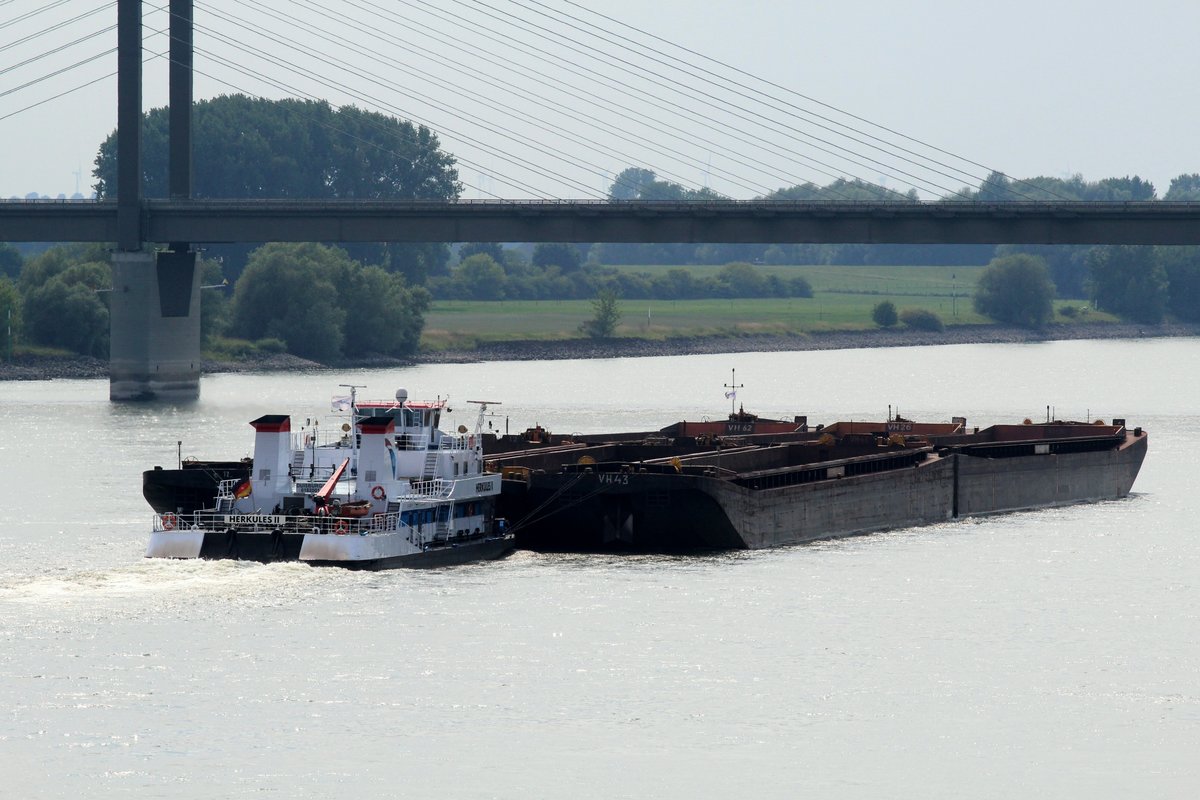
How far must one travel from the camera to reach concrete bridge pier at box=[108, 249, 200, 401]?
107m

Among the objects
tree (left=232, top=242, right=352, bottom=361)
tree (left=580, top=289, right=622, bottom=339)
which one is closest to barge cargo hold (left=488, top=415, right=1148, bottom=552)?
tree (left=232, top=242, right=352, bottom=361)

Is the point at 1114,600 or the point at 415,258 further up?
the point at 415,258

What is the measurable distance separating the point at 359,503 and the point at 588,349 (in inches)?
4831

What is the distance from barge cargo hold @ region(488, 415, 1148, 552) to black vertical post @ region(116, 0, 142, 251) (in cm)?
4976

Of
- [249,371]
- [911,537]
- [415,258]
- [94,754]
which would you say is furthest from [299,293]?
[94,754]

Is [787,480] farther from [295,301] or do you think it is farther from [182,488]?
→ [295,301]

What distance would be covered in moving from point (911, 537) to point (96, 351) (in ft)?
292

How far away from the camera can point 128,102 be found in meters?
109

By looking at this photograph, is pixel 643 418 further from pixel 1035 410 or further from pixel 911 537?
pixel 911 537

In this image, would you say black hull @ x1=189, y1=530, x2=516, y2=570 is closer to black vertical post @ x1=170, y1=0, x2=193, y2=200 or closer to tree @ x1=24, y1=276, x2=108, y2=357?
black vertical post @ x1=170, y1=0, x2=193, y2=200

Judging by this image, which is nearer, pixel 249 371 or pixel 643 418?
pixel 643 418

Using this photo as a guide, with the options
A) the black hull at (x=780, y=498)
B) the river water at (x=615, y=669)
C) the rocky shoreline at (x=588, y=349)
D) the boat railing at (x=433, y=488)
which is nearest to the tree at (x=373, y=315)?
the rocky shoreline at (x=588, y=349)

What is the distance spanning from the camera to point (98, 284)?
136 metres

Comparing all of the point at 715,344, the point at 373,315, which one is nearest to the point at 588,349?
the point at 715,344
